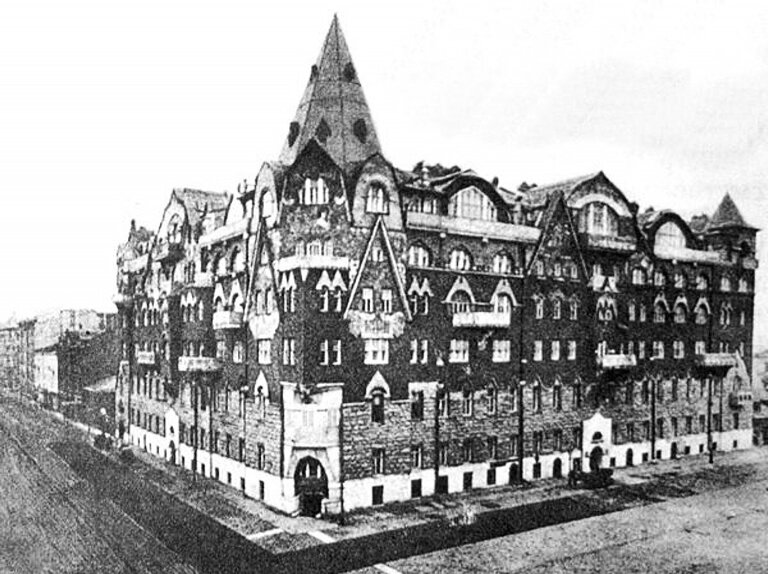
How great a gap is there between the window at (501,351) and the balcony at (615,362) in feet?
26.0

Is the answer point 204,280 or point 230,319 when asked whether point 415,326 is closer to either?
point 230,319

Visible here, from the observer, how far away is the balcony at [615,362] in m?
52.1

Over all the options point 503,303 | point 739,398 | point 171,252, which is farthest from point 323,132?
point 739,398

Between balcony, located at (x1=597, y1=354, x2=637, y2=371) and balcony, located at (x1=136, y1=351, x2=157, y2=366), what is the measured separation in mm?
35155

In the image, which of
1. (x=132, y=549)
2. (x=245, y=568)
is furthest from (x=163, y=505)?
(x=245, y=568)

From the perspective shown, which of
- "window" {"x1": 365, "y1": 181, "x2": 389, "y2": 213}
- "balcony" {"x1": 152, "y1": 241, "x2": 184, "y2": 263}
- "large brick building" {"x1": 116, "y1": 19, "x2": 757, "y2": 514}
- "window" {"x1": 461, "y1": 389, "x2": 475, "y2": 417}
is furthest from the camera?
"balcony" {"x1": 152, "y1": 241, "x2": 184, "y2": 263}

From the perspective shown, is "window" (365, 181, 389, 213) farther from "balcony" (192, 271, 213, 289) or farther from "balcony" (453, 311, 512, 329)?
"balcony" (192, 271, 213, 289)

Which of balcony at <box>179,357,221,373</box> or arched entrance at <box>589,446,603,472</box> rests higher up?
balcony at <box>179,357,221,373</box>

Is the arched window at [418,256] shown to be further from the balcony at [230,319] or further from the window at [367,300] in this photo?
the balcony at [230,319]

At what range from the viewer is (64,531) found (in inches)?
1394

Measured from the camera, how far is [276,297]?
4322cm

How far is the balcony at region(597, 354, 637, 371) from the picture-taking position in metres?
52.1

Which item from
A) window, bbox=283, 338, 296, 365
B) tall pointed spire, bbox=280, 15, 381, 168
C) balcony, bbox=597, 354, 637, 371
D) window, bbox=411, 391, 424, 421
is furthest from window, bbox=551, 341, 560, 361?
window, bbox=283, 338, 296, 365

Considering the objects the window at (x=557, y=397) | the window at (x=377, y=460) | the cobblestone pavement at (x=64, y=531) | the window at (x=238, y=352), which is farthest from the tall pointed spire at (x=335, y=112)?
the cobblestone pavement at (x=64, y=531)
